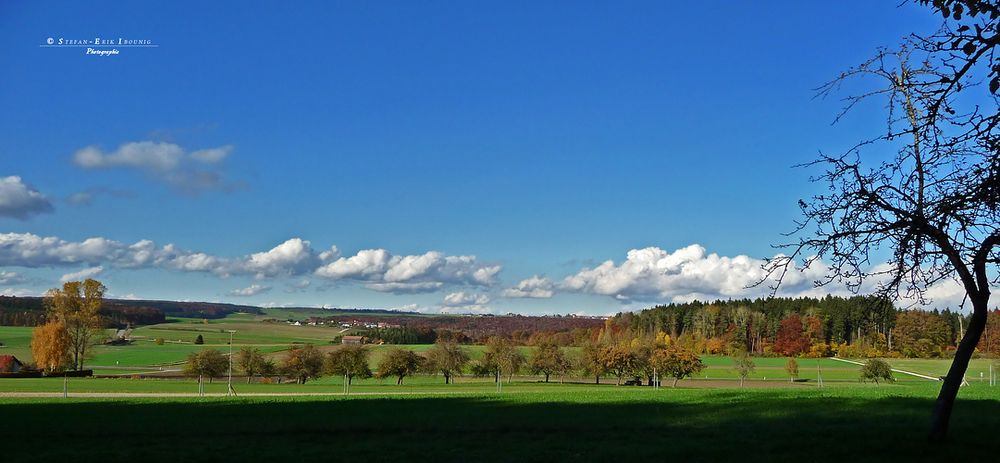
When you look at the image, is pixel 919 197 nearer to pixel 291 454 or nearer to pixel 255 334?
pixel 291 454

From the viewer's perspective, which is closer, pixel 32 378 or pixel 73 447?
pixel 73 447

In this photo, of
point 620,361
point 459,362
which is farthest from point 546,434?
point 620,361

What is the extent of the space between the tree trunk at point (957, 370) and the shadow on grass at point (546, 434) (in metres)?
0.33

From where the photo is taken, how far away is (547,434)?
1767cm

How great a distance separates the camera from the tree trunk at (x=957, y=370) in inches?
470

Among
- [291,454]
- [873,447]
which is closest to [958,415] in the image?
[873,447]

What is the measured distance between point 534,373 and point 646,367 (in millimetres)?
16862

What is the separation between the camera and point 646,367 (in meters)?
105

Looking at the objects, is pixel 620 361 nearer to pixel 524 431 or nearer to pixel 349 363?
pixel 349 363

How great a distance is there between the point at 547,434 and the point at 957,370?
355 inches

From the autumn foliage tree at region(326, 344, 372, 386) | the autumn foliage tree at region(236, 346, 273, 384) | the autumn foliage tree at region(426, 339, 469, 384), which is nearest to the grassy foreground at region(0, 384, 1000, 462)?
the autumn foliage tree at region(326, 344, 372, 386)

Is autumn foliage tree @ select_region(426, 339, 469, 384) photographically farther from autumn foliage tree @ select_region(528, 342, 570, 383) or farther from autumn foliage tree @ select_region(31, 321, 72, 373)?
autumn foliage tree @ select_region(31, 321, 72, 373)

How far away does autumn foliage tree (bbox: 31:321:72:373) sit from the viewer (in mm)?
78500

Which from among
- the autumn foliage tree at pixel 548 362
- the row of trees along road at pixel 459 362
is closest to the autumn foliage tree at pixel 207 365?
the row of trees along road at pixel 459 362
